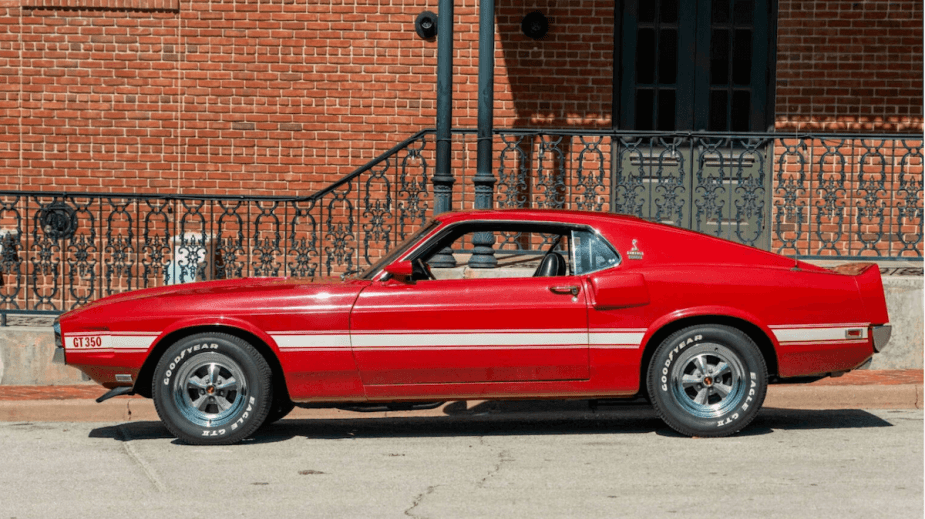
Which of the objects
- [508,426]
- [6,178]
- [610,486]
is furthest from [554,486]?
[6,178]

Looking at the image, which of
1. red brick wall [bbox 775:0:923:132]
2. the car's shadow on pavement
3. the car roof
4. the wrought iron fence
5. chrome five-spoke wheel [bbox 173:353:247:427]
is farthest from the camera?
red brick wall [bbox 775:0:923:132]

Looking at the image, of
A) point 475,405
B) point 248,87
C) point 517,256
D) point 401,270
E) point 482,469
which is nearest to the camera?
point 482,469

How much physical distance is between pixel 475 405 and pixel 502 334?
165cm

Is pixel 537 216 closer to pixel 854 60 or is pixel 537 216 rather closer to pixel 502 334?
pixel 502 334

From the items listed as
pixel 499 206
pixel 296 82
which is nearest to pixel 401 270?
pixel 499 206

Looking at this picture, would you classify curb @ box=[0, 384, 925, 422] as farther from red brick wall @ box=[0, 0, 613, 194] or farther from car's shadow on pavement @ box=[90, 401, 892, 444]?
red brick wall @ box=[0, 0, 613, 194]

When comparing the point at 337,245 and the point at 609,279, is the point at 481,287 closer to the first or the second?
the point at 609,279

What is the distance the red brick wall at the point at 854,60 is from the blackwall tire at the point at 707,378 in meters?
6.57

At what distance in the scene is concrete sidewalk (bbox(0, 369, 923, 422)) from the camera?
8734 mm

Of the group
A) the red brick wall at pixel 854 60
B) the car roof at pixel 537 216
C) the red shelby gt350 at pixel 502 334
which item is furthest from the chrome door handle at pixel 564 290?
the red brick wall at pixel 854 60

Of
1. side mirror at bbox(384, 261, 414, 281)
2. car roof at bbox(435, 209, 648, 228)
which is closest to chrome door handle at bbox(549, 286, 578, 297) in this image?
car roof at bbox(435, 209, 648, 228)

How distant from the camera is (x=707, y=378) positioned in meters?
7.61

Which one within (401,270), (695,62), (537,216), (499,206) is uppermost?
(695,62)

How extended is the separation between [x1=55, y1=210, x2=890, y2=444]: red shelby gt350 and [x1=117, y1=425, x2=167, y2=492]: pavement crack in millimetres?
305
